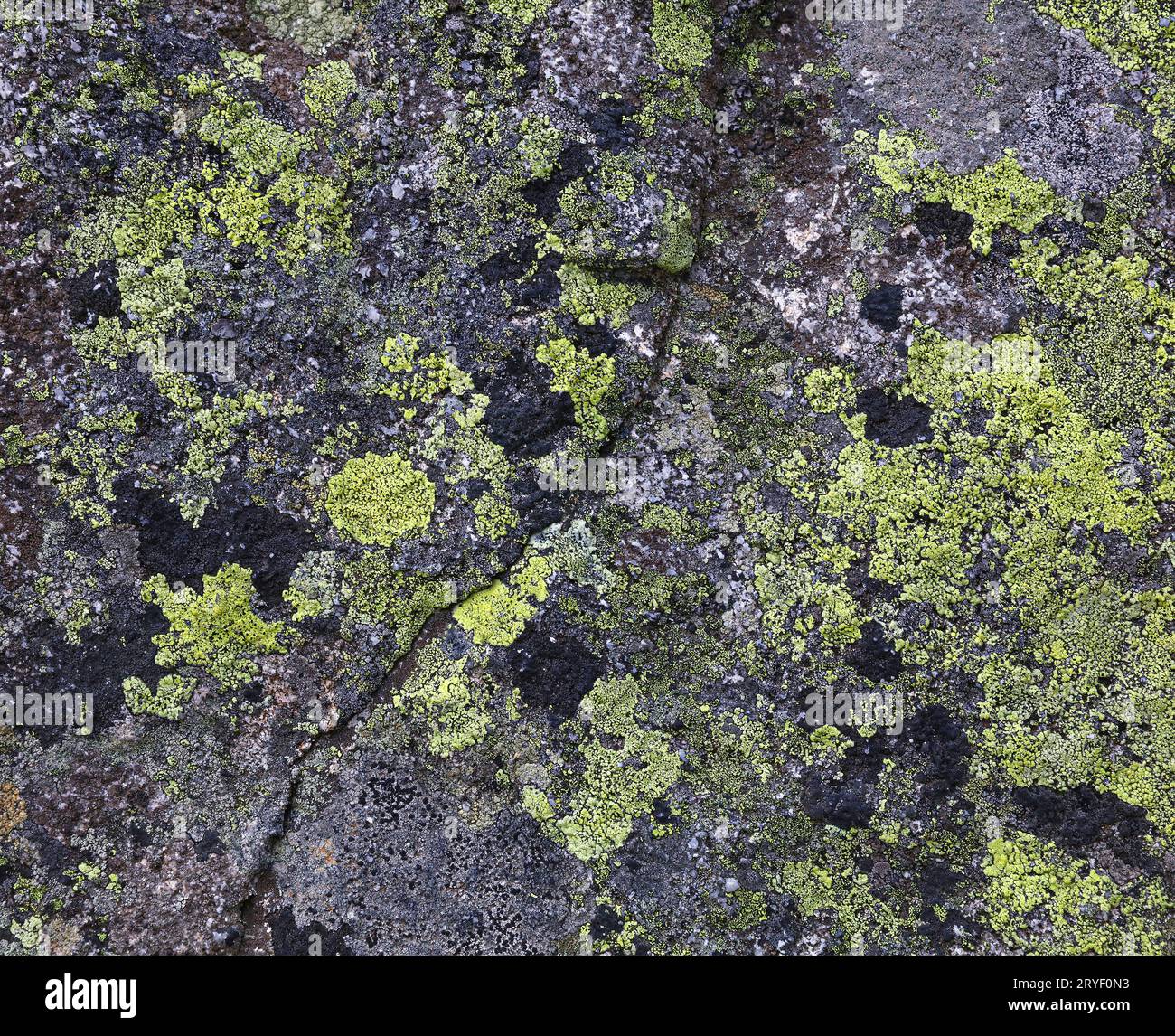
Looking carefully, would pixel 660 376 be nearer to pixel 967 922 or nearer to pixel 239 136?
pixel 239 136

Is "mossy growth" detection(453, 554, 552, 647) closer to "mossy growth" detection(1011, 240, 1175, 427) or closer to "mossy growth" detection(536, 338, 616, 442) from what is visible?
"mossy growth" detection(536, 338, 616, 442)

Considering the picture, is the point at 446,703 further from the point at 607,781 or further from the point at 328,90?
the point at 328,90

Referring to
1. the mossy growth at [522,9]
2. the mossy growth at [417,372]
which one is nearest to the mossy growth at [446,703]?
the mossy growth at [417,372]

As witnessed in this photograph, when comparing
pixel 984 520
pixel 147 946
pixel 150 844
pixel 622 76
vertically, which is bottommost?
pixel 147 946

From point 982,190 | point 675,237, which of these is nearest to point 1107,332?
point 982,190

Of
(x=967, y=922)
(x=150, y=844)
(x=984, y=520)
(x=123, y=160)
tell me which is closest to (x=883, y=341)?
(x=984, y=520)
